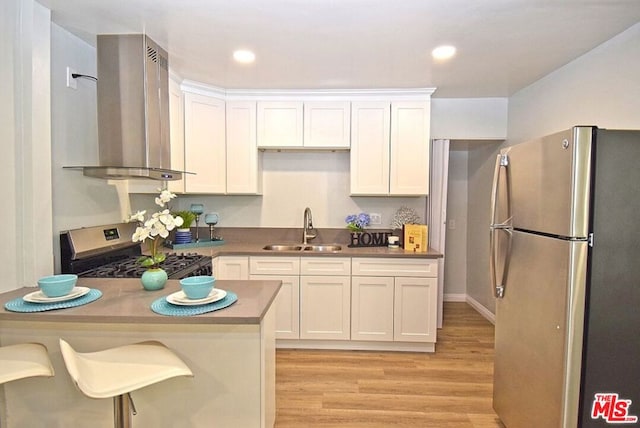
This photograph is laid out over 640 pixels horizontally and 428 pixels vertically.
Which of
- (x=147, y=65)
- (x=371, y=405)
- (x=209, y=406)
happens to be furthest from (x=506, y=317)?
(x=147, y=65)

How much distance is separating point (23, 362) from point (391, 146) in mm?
2950

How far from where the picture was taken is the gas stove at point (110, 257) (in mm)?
2221

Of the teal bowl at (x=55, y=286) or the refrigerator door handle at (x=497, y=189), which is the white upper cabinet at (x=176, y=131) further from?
the refrigerator door handle at (x=497, y=189)

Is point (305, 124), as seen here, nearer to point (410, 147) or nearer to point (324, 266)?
point (410, 147)

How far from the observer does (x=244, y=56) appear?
2654mm

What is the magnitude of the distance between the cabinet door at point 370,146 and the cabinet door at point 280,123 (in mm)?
530

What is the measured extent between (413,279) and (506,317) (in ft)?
3.66

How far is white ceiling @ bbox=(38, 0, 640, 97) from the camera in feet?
6.40

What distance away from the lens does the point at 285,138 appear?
345 centimetres

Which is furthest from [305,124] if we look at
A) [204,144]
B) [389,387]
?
[389,387]

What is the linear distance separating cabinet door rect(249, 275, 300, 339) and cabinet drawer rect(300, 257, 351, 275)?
13 cm

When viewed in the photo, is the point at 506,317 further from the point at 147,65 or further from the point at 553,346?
the point at 147,65

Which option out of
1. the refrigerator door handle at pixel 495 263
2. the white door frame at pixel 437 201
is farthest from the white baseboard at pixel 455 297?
the refrigerator door handle at pixel 495 263

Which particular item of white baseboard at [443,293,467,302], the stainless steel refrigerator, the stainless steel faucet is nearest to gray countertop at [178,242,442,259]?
the stainless steel faucet
